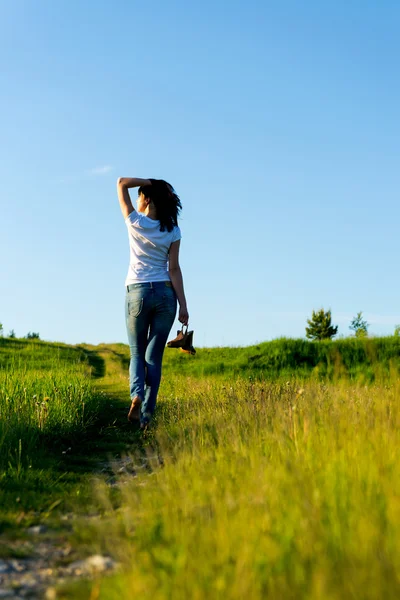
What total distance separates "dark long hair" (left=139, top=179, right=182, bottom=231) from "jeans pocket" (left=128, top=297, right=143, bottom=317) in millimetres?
965

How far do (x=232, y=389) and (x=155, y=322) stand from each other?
8.99 ft

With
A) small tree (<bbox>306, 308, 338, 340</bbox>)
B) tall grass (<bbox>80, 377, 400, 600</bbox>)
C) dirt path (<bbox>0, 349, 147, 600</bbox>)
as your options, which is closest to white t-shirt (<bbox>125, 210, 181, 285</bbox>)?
dirt path (<bbox>0, 349, 147, 600</bbox>)

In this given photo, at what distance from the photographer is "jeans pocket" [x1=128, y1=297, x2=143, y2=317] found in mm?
7172

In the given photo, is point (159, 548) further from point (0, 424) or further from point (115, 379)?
point (115, 379)

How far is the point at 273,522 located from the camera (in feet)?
10.5

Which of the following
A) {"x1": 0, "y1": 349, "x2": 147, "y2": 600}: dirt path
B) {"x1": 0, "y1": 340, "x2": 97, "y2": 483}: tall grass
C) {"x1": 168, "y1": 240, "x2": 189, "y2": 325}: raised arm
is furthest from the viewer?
{"x1": 168, "y1": 240, "x2": 189, "y2": 325}: raised arm

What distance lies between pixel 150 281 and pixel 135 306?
35cm

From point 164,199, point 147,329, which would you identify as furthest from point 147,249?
point 147,329

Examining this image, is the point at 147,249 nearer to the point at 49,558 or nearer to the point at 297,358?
the point at 49,558

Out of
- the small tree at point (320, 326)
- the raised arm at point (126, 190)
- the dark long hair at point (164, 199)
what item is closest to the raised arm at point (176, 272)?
the dark long hair at point (164, 199)

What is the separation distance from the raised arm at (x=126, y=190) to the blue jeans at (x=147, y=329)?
3.14 feet

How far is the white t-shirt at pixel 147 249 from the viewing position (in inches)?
285

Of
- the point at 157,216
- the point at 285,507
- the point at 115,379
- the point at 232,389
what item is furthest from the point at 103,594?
the point at 115,379

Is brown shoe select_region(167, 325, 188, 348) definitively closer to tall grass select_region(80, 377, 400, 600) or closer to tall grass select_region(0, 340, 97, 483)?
tall grass select_region(0, 340, 97, 483)
